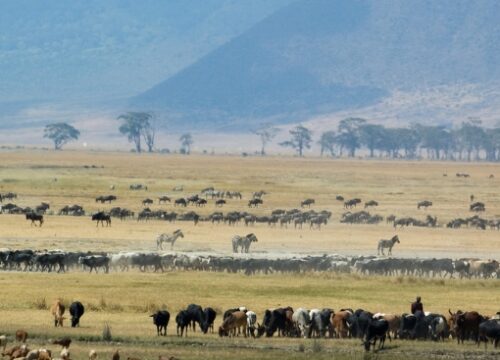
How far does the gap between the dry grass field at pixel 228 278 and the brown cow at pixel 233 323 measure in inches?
14.6

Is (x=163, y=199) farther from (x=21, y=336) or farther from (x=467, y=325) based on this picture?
(x=21, y=336)

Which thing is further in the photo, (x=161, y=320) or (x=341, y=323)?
(x=341, y=323)

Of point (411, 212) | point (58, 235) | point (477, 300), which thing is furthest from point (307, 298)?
point (411, 212)

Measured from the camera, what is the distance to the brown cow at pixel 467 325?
31.9m

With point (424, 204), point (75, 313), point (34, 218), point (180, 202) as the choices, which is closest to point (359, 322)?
point (75, 313)

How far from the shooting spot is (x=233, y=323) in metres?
32.2

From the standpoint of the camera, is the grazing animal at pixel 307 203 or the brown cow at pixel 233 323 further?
the grazing animal at pixel 307 203

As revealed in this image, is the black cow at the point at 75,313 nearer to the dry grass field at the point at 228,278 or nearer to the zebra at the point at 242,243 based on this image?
the dry grass field at the point at 228,278

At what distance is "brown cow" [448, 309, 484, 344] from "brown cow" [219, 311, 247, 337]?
5.31 m

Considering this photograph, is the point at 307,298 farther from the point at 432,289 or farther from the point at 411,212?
the point at 411,212

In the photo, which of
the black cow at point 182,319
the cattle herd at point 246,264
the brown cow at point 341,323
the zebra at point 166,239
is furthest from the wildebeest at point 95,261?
the brown cow at point 341,323

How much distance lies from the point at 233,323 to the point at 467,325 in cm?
581

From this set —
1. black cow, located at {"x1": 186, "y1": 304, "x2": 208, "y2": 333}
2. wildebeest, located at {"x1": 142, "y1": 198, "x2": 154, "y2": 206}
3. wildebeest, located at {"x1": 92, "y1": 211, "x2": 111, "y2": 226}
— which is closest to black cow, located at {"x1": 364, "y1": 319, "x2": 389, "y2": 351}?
black cow, located at {"x1": 186, "y1": 304, "x2": 208, "y2": 333}

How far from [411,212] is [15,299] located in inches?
1811
